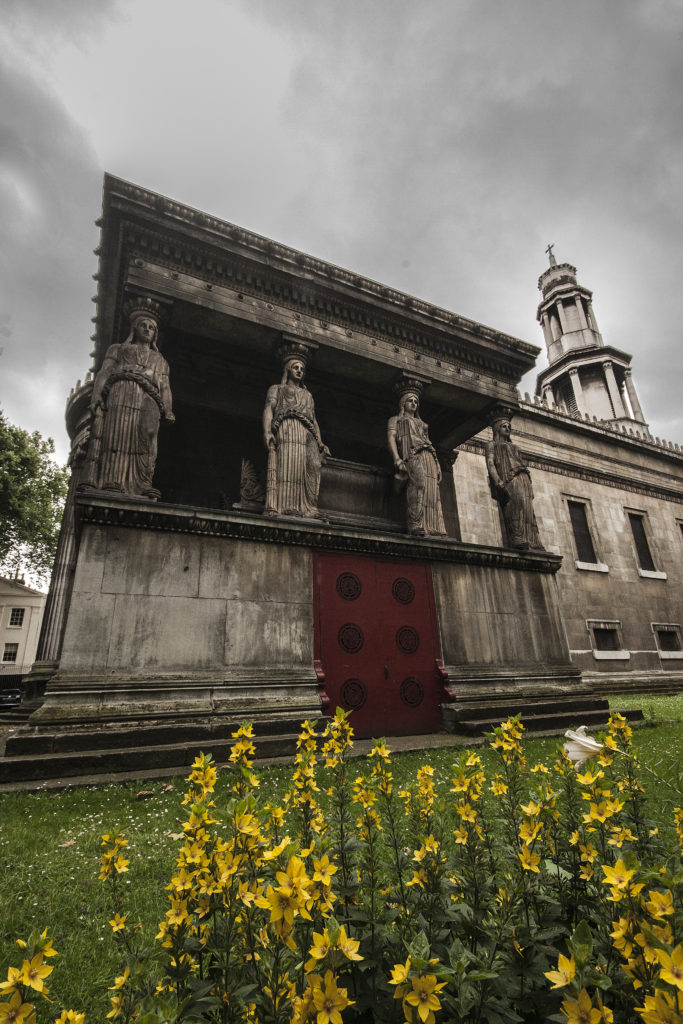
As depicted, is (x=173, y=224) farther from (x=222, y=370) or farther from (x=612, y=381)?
(x=612, y=381)

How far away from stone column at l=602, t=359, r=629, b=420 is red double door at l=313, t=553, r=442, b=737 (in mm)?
36756

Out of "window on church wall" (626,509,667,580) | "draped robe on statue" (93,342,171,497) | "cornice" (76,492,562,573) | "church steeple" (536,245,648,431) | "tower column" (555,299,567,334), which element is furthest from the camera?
"tower column" (555,299,567,334)

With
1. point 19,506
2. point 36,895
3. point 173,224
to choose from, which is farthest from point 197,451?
point 19,506

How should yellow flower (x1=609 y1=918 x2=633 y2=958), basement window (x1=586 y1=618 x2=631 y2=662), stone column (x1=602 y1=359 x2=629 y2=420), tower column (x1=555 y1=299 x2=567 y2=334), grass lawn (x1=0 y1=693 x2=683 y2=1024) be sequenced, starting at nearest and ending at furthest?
yellow flower (x1=609 y1=918 x2=633 y2=958), grass lawn (x1=0 y1=693 x2=683 y2=1024), basement window (x1=586 y1=618 x2=631 y2=662), stone column (x1=602 y1=359 x2=629 y2=420), tower column (x1=555 y1=299 x2=567 y2=334)

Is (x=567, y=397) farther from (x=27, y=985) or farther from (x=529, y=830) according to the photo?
(x=27, y=985)

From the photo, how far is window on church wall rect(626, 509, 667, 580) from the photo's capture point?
24703mm

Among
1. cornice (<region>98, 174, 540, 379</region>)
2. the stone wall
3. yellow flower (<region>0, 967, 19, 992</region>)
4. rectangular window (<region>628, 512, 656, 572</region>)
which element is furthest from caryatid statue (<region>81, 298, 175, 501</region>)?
rectangular window (<region>628, 512, 656, 572</region>)

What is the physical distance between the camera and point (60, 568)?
1357 centimetres

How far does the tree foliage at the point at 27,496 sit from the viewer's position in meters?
31.9

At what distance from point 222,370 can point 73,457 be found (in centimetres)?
583

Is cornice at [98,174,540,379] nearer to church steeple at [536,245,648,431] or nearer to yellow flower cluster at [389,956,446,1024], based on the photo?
yellow flower cluster at [389,956,446,1024]

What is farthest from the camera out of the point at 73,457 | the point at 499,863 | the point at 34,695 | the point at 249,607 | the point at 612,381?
the point at 612,381

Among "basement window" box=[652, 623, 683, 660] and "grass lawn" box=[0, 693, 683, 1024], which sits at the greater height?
"basement window" box=[652, 623, 683, 660]

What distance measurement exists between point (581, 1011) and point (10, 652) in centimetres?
6126
